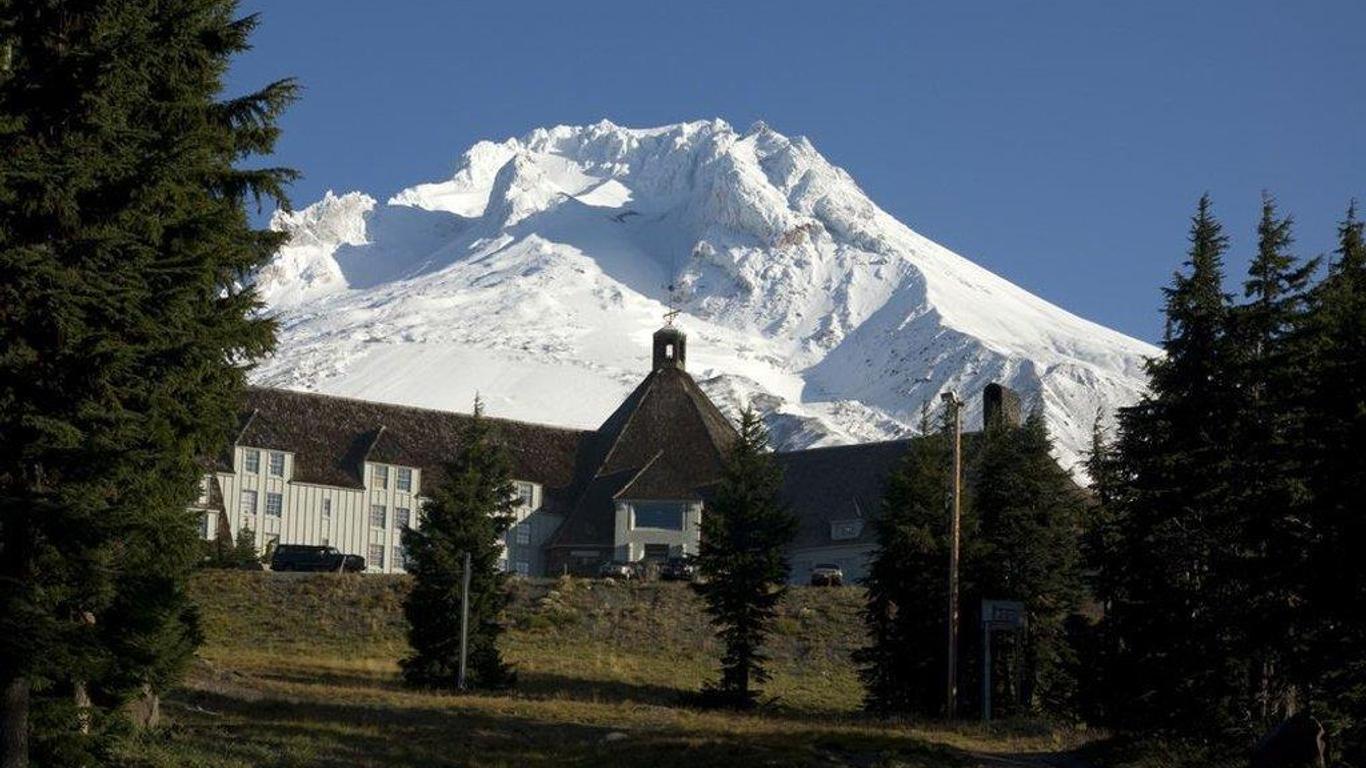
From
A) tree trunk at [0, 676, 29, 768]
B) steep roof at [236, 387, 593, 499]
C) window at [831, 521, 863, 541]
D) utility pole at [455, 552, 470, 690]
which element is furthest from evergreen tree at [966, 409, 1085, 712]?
steep roof at [236, 387, 593, 499]

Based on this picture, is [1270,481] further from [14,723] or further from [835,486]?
[835,486]

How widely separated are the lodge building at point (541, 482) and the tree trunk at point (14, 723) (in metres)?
72.5

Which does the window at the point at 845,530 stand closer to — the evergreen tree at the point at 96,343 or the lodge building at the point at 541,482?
the lodge building at the point at 541,482

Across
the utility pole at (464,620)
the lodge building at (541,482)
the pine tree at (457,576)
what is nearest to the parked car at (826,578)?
the lodge building at (541,482)

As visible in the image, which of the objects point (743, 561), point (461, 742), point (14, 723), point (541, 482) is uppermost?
point (541, 482)

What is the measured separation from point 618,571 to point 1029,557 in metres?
32.5

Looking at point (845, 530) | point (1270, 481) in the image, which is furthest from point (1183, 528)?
point (845, 530)

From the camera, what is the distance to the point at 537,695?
170ft

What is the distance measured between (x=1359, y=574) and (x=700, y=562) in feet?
95.6

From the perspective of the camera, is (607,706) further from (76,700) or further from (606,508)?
(606,508)

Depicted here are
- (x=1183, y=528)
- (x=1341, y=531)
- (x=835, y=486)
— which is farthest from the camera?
(x=835, y=486)

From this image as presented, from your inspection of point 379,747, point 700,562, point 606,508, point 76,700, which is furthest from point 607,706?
point 606,508

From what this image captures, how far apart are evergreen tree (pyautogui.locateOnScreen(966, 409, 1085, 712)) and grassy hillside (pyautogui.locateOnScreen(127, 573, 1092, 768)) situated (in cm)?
575

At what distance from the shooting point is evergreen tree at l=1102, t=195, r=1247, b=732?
41.3m
